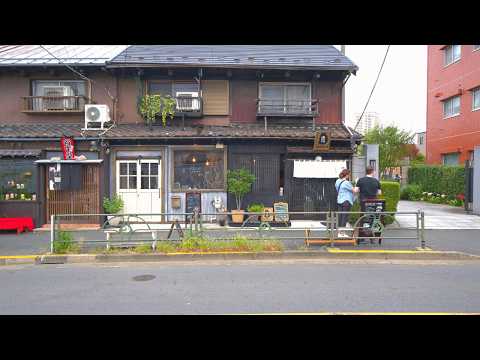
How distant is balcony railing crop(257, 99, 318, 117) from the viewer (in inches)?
476

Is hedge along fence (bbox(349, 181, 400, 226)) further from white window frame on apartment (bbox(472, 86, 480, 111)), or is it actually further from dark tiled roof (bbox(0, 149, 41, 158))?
white window frame on apartment (bbox(472, 86, 480, 111))

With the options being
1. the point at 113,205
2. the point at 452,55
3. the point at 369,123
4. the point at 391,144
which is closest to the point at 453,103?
the point at 452,55

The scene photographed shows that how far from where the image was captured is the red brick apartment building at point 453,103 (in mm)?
18938

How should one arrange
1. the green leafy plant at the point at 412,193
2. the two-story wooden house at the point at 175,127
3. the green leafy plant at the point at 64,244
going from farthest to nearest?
the green leafy plant at the point at 412,193
the two-story wooden house at the point at 175,127
the green leafy plant at the point at 64,244

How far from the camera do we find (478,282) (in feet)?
19.0

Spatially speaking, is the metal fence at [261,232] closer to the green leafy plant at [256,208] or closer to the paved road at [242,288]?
the paved road at [242,288]

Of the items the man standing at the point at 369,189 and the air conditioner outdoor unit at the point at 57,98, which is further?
the air conditioner outdoor unit at the point at 57,98

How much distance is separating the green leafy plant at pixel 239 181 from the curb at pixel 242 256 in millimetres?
3959

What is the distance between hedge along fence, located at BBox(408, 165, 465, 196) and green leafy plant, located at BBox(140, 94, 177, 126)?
1594 centimetres

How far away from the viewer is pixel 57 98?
11.9 meters

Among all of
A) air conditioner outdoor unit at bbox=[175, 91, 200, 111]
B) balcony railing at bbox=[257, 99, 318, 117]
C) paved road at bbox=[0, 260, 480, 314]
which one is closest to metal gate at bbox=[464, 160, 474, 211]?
balcony railing at bbox=[257, 99, 318, 117]

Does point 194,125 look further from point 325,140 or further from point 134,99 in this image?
point 325,140

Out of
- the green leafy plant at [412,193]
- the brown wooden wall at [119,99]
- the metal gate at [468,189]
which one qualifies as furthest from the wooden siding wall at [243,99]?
the green leafy plant at [412,193]

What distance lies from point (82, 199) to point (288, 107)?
28.4 ft
